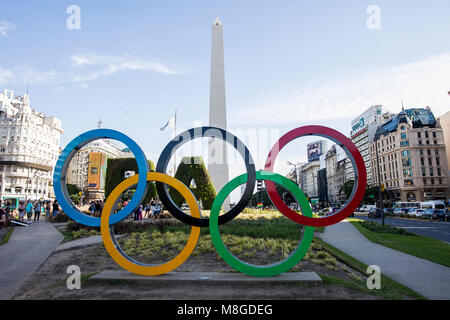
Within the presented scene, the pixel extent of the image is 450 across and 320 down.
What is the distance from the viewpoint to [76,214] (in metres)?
7.45

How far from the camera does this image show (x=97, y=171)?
207 feet

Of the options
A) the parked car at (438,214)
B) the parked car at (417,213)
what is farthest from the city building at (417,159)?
the parked car at (438,214)

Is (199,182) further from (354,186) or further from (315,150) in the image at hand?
(315,150)

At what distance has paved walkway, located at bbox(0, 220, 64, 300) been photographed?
274 inches

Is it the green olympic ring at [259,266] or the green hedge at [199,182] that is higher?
the green hedge at [199,182]

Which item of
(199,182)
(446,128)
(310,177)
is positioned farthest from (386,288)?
(310,177)

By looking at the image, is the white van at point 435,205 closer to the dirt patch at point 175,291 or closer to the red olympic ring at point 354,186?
the dirt patch at point 175,291

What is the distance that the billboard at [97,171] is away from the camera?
6231 centimetres

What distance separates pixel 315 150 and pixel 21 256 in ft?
470

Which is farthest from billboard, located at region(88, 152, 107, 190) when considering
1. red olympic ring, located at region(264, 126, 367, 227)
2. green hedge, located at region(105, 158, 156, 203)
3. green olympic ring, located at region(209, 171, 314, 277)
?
red olympic ring, located at region(264, 126, 367, 227)

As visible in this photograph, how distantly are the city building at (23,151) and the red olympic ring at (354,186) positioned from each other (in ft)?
235
